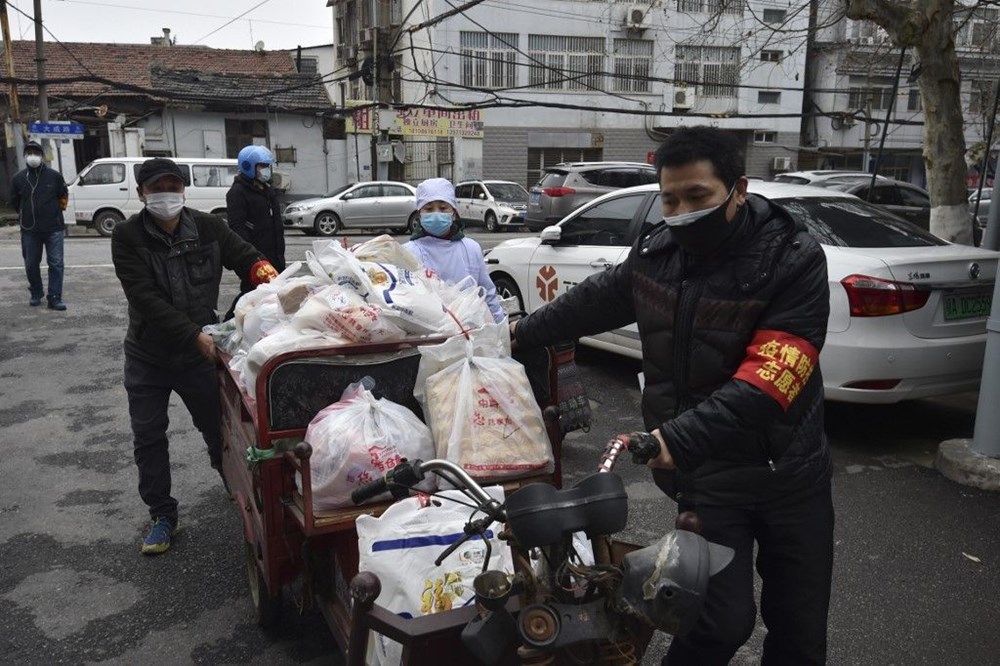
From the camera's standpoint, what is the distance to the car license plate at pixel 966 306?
4.87m

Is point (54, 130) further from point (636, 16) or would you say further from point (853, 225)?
point (853, 225)

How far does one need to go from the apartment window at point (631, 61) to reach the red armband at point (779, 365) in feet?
95.9

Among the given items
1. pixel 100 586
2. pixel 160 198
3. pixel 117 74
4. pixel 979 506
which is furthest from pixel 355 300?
pixel 117 74

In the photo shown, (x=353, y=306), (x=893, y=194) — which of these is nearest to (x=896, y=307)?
(x=353, y=306)

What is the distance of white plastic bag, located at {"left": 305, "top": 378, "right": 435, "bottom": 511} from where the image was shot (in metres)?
2.51

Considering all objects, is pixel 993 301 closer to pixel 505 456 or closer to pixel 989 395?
pixel 989 395

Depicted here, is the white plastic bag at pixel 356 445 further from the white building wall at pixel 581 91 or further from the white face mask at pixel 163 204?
the white building wall at pixel 581 91

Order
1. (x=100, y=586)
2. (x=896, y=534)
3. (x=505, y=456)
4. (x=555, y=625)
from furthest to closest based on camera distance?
(x=896, y=534) < (x=100, y=586) < (x=505, y=456) < (x=555, y=625)

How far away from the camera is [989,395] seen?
4.61 meters

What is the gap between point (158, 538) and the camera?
3877mm

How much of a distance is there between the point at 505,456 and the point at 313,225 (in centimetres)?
1935

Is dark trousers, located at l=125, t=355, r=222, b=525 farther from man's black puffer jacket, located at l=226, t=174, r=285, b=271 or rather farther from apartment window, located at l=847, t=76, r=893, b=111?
apartment window, located at l=847, t=76, r=893, b=111

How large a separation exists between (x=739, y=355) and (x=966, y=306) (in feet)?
11.7

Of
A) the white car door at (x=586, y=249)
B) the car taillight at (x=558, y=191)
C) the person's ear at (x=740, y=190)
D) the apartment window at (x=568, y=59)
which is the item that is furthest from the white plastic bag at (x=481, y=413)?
the apartment window at (x=568, y=59)
